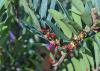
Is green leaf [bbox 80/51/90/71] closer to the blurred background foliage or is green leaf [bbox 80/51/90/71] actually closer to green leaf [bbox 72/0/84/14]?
the blurred background foliage

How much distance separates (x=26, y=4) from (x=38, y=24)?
0.05 meters

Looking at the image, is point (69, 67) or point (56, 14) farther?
point (69, 67)

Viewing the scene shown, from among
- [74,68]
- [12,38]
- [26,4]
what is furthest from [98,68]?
[12,38]

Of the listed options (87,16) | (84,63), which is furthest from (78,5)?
(84,63)

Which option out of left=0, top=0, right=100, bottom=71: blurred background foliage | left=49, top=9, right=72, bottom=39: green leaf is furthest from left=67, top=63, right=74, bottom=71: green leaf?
left=49, top=9, right=72, bottom=39: green leaf

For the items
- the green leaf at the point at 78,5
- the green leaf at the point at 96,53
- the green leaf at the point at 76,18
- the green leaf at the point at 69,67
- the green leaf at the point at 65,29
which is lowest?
the green leaf at the point at 69,67

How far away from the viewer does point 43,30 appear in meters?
0.54

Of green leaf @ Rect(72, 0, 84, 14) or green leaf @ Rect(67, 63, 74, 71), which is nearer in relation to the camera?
green leaf @ Rect(72, 0, 84, 14)

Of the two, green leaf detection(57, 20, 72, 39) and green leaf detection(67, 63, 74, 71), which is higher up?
green leaf detection(57, 20, 72, 39)

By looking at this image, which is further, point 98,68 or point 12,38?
point 12,38

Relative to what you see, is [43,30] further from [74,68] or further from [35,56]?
[35,56]

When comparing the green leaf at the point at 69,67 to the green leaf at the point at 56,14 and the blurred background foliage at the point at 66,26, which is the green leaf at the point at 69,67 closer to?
the blurred background foliage at the point at 66,26

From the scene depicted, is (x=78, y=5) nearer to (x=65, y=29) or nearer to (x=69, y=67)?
(x=65, y=29)

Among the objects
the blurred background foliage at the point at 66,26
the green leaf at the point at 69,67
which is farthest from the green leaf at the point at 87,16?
the green leaf at the point at 69,67
